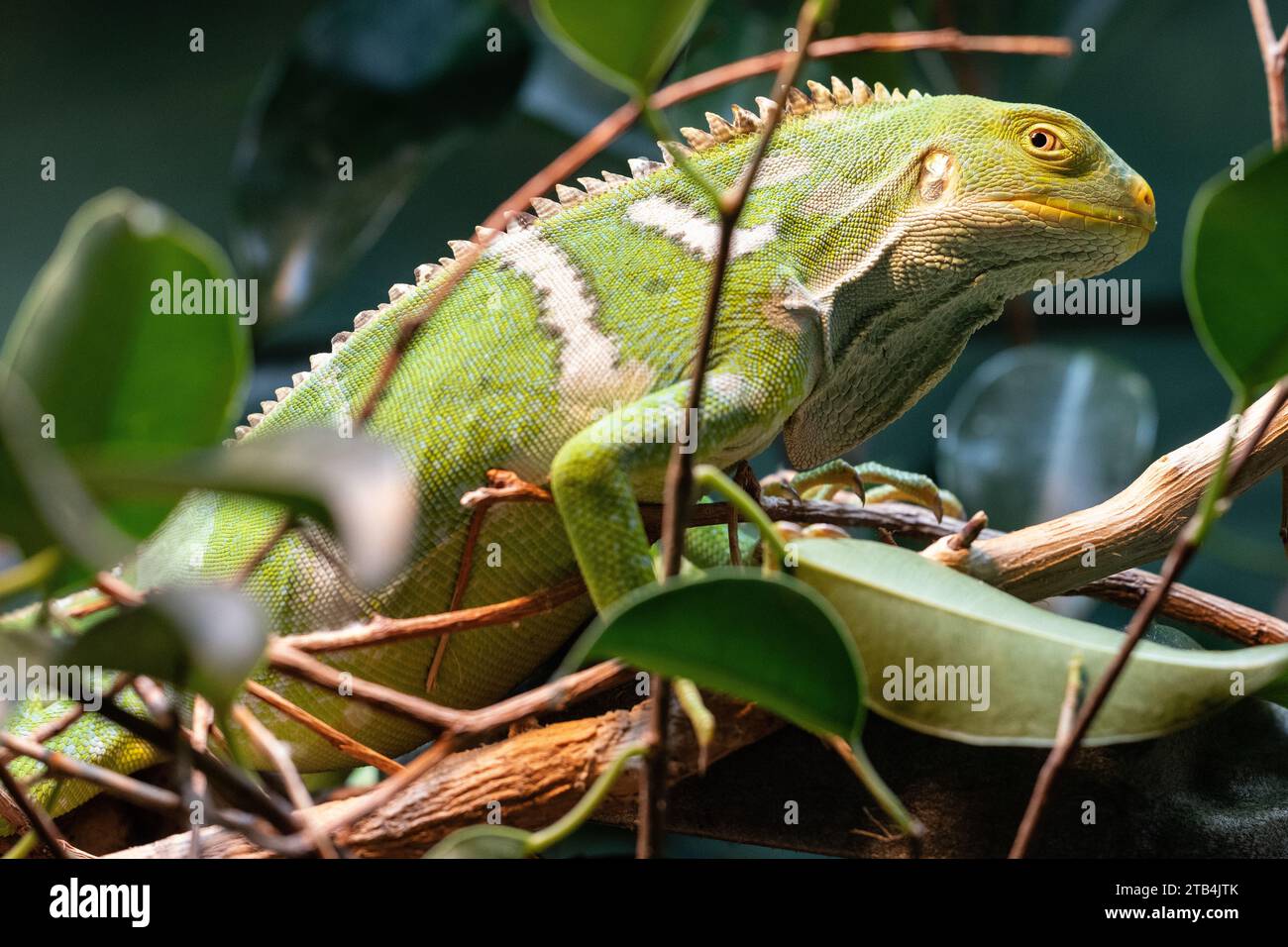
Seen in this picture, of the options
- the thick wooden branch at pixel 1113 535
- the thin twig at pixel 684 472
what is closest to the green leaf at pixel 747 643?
the thin twig at pixel 684 472

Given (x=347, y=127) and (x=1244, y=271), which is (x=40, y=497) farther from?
(x=347, y=127)

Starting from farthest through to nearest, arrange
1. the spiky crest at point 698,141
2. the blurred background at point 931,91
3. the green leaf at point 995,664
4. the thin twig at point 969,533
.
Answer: the blurred background at point 931,91, the spiky crest at point 698,141, the thin twig at point 969,533, the green leaf at point 995,664

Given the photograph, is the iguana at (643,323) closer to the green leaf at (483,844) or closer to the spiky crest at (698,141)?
the spiky crest at (698,141)

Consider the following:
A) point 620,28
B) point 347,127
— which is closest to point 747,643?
point 620,28

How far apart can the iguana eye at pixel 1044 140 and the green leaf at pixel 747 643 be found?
847 mm

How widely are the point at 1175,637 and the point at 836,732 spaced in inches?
30.6

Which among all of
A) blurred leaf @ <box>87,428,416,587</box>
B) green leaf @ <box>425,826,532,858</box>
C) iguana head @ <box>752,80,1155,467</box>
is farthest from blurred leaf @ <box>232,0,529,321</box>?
blurred leaf @ <box>87,428,416,587</box>

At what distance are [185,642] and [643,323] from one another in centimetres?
80

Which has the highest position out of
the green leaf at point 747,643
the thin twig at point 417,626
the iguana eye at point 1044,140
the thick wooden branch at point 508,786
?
the iguana eye at point 1044,140

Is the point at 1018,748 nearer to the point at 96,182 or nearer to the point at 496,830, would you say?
the point at 496,830

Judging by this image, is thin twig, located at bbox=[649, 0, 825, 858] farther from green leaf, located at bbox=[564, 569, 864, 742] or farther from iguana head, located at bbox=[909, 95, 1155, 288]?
iguana head, located at bbox=[909, 95, 1155, 288]

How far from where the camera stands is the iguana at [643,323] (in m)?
1.22

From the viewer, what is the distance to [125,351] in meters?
0.57
